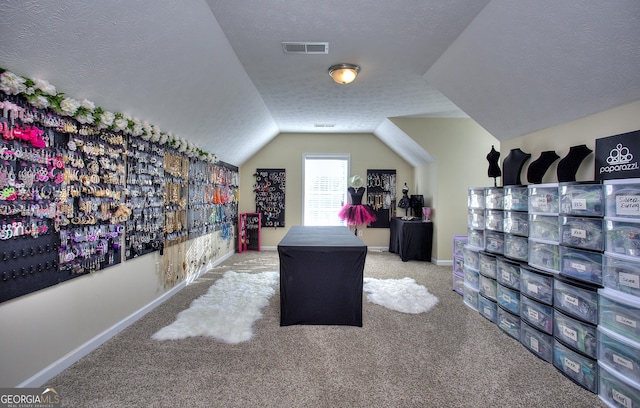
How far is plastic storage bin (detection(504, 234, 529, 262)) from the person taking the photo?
265 centimetres

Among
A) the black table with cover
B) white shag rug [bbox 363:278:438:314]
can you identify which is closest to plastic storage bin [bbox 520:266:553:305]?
white shag rug [bbox 363:278:438:314]

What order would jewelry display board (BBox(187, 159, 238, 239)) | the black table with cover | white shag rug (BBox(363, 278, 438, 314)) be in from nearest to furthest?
1. white shag rug (BBox(363, 278, 438, 314))
2. jewelry display board (BBox(187, 159, 238, 239))
3. the black table with cover

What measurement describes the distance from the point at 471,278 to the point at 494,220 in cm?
76

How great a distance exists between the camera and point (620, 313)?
1.79 meters

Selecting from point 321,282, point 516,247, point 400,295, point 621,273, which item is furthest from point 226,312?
point 621,273

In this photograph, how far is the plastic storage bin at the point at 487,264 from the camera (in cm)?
299

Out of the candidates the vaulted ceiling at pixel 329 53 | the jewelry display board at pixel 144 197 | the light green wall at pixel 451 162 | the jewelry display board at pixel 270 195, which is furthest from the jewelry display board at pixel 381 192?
the jewelry display board at pixel 144 197

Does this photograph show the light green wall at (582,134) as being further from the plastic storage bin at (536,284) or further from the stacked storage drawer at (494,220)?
the plastic storage bin at (536,284)

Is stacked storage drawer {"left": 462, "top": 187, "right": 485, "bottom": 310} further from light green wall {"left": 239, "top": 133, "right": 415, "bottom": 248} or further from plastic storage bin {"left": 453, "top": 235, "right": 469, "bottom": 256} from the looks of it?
light green wall {"left": 239, "top": 133, "right": 415, "bottom": 248}

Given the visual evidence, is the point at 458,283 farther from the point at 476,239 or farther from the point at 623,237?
the point at 623,237

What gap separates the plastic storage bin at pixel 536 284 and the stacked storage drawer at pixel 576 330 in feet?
0.17

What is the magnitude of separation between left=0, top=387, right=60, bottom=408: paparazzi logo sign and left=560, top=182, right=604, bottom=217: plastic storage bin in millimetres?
3538

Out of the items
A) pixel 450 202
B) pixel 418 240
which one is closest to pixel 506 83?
pixel 450 202

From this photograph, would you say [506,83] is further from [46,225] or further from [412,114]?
[46,225]
